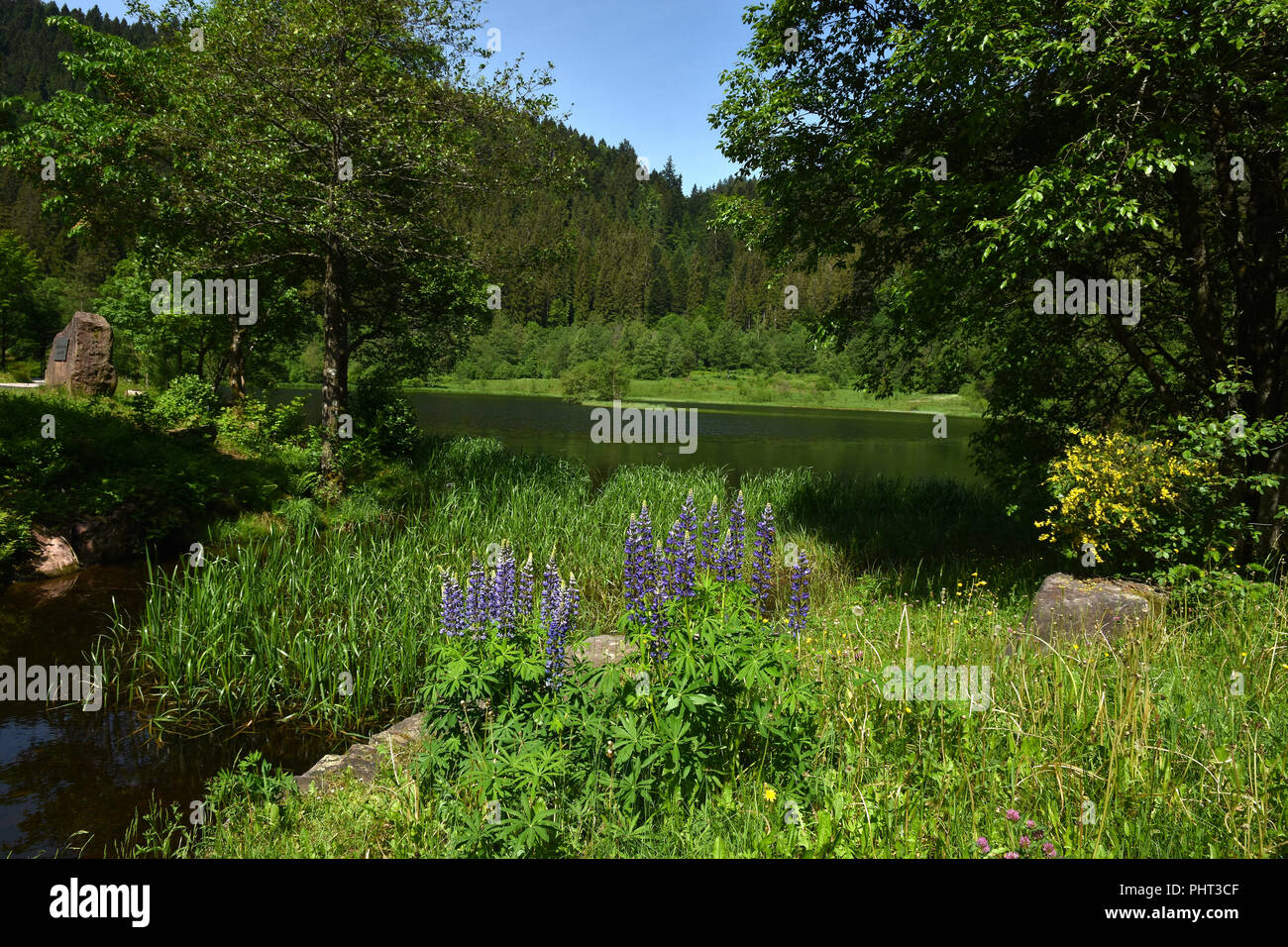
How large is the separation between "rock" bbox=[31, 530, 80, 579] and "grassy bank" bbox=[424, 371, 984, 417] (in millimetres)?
77224

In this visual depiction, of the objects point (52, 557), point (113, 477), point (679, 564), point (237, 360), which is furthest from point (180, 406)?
point (679, 564)

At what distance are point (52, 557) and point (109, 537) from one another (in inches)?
34.0

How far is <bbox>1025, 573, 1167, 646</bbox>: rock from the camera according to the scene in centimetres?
710

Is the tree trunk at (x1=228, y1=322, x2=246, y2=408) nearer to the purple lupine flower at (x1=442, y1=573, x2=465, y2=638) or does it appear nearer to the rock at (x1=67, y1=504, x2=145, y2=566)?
the rock at (x1=67, y1=504, x2=145, y2=566)

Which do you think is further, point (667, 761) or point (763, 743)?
point (763, 743)

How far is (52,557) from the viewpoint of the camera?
11.5m

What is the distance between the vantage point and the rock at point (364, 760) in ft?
18.2

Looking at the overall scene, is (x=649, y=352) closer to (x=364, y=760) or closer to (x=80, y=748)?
(x=80, y=748)

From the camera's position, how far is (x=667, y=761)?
155 inches

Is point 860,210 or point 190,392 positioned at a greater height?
point 860,210
